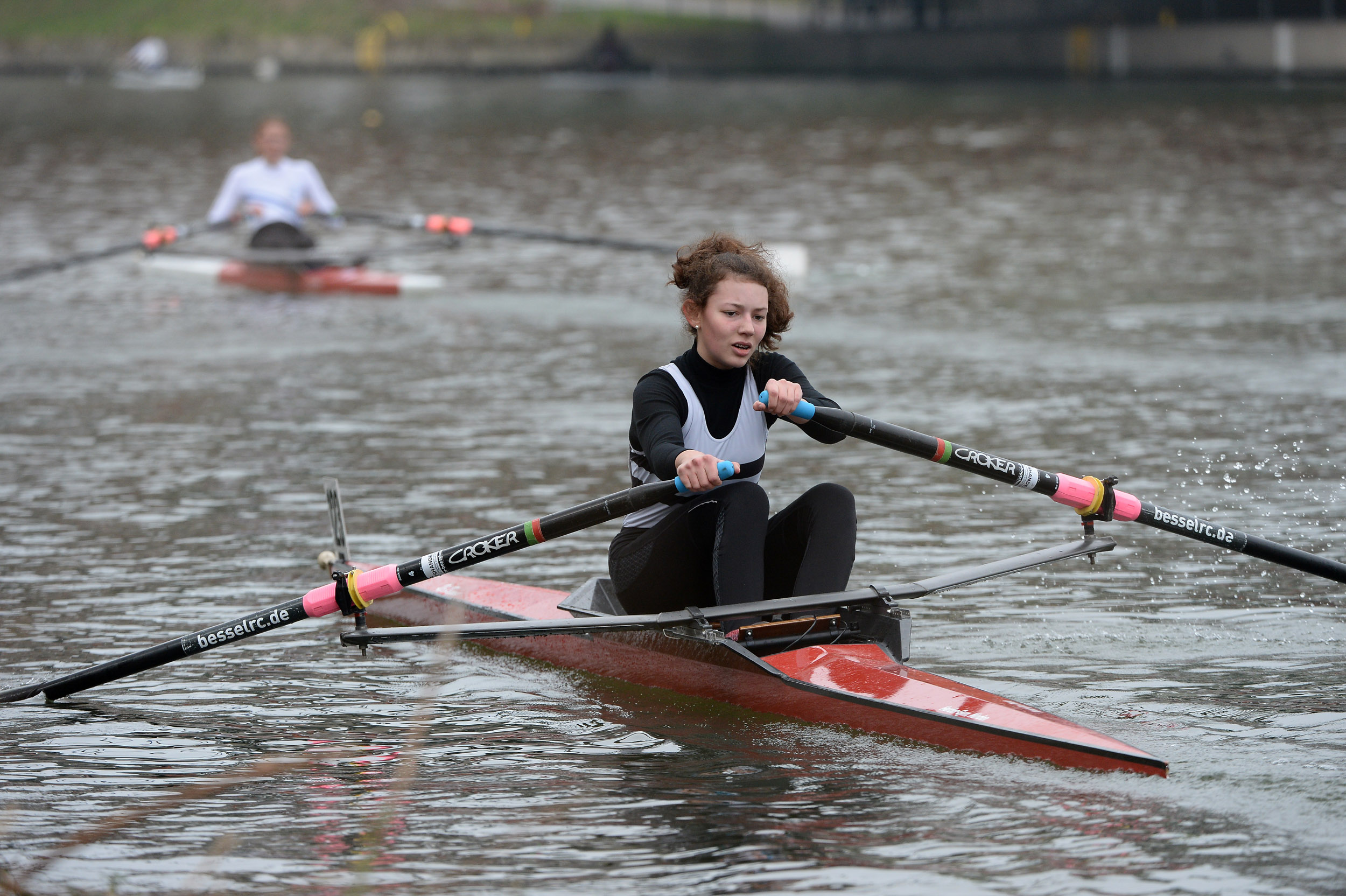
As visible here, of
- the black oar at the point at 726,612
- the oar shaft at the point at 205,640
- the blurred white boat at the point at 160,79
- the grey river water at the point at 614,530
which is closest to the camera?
the grey river water at the point at 614,530

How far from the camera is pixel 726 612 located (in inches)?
217

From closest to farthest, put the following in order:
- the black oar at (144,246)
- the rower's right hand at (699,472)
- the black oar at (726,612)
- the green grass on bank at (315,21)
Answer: the rower's right hand at (699,472) → the black oar at (726,612) → the black oar at (144,246) → the green grass on bank at (315,21)

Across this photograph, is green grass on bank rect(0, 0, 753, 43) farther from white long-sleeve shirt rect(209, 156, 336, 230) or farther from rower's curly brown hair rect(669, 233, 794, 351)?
rower's curly brown hair rect(669, 233, 794, 351)

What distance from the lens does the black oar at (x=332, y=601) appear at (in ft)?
18.7

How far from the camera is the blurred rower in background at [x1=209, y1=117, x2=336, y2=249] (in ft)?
53.9

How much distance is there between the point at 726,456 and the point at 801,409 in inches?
15.0

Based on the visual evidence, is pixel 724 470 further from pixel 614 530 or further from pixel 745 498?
pixel 614 530

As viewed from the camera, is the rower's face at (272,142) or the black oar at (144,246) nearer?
the black oar at (144,246)

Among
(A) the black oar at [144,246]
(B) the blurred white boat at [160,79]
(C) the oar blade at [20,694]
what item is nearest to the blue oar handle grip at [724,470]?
(C) the oar blade at [20,694]

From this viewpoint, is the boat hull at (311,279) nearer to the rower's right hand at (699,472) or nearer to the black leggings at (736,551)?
the black leggings at (736,551)

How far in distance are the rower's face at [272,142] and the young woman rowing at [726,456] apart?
11.3 metres

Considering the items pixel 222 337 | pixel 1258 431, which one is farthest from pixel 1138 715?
pixel 222 337

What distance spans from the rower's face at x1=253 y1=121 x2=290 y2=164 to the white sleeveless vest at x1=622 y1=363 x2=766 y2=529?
11.3 m

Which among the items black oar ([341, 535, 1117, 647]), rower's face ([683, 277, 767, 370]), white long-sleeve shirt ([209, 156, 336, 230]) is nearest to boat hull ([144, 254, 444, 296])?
white long-sleeve shirt ([209, 156, 336, 230])
